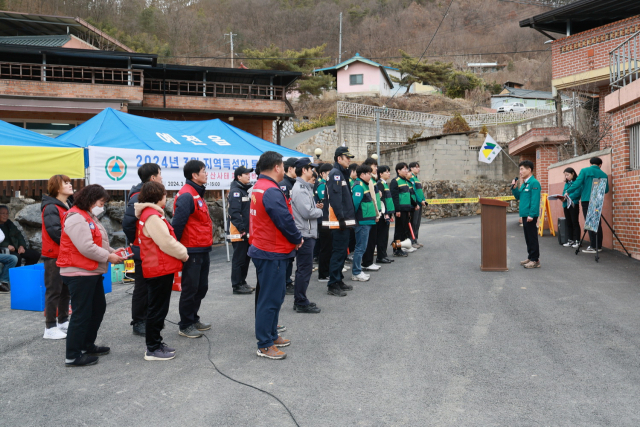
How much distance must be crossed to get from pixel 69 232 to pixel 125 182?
490 cm

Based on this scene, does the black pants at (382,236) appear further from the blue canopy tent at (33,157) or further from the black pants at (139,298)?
the blue canopy tent at (33,157)

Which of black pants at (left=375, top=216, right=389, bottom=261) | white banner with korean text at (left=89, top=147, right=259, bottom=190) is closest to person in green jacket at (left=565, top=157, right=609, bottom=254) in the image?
black pants at (left=375, top=216, right=389, bottom=261)

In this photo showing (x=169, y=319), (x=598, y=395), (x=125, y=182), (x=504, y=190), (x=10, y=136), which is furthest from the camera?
(x=504, y=190)

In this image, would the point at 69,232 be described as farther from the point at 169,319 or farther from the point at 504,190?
the point at 504,190

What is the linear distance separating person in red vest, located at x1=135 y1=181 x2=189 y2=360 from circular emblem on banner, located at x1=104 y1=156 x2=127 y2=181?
4.81 meters

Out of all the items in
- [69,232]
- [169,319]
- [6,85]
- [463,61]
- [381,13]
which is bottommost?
[169,319]

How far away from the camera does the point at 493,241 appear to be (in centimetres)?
859

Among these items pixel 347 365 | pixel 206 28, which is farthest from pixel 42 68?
pixel 206 28

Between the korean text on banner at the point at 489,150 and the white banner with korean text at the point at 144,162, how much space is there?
54.3ft

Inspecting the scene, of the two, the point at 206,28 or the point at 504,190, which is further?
the point at 206,28

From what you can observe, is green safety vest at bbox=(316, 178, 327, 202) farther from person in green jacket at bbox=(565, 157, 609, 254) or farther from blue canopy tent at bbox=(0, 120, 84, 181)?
person in green jacket at bbox=(565, 157, 609, 254)

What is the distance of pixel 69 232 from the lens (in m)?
4.27

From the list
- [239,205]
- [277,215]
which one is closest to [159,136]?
[239,205]

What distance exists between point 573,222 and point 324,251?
23.2 feet
